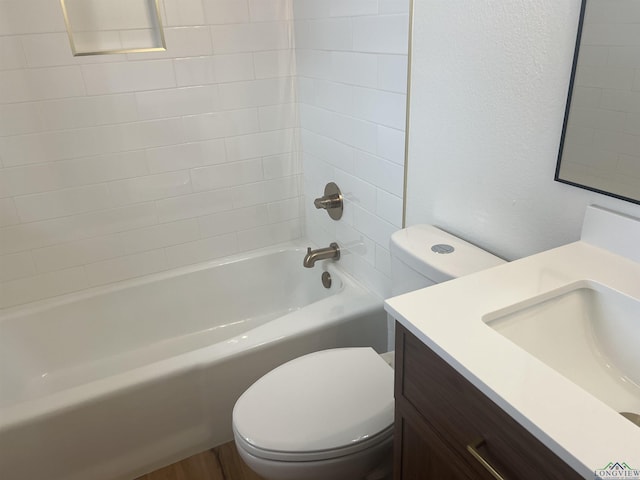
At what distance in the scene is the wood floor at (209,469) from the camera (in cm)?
169

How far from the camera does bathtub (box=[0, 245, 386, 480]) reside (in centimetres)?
151

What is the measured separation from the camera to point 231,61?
199cm

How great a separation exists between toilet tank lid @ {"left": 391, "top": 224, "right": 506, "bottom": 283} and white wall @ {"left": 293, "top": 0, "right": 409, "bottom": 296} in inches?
9.3

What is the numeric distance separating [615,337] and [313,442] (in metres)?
0.69

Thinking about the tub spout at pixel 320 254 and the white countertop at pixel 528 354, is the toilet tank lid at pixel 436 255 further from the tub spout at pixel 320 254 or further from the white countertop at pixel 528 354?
the tub spout at pixel 320 254

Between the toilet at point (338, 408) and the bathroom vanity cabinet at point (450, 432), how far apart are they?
204 millimetres

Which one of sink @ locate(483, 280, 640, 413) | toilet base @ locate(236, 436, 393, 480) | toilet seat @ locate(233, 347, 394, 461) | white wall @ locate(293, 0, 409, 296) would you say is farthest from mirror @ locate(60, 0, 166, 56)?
sink @ locate(483, 280, 640, 413)

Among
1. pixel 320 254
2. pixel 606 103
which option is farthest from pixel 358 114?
pixel 606 103

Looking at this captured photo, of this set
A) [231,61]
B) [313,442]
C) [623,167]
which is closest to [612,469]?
[623,167]

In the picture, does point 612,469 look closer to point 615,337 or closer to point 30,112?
point 615,337

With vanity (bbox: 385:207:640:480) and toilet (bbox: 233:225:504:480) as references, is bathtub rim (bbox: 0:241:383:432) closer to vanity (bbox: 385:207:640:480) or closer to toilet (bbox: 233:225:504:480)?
toilet (bbox: 233:225:504:480)

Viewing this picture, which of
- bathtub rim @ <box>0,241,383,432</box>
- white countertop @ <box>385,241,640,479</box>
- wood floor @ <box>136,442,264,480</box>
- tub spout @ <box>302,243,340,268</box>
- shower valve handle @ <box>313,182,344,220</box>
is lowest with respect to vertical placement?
wood floor @ <box>136,442,264,480</box>

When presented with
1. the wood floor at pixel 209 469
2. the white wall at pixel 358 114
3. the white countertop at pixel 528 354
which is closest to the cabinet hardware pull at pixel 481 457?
the white countertop at pixel 528 354

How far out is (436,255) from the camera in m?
1.26
